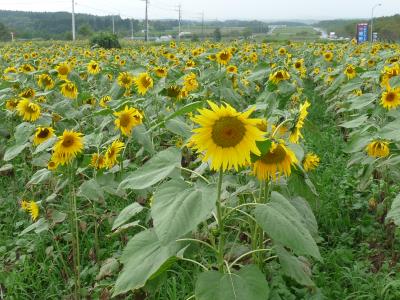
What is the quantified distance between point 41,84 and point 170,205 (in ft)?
11.4

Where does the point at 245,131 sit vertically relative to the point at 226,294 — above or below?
above

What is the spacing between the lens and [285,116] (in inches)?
72.0

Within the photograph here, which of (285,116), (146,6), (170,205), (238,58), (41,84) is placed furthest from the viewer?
(146,6)

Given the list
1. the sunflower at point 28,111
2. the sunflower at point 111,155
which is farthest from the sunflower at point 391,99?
the sunflower at point 28,111

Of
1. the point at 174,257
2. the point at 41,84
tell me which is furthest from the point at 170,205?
the point at 41,84

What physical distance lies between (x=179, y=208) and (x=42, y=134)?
1.55 m

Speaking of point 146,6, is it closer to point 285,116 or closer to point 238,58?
point 238,58

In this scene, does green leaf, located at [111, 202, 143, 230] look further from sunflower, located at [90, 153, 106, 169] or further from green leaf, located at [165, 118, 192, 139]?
sunflower, located at [90, 153, 106, 169]

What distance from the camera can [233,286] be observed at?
148 centimetres

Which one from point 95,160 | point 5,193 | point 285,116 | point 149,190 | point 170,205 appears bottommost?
point 5,193

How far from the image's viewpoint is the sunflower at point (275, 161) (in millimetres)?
1599

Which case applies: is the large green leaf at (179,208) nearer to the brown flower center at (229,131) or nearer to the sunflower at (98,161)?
the brown flower center at (229,131)

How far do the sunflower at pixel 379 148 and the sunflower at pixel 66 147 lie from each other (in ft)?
4.61

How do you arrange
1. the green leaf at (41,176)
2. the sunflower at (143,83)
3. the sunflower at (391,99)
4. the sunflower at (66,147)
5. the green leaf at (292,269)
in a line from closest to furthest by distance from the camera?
the green leaf at (292,269) < the sunflower at (66,147) < the green leaf at (41,176) < the sunflower at (391,99) < the sunflower at (143,83)
